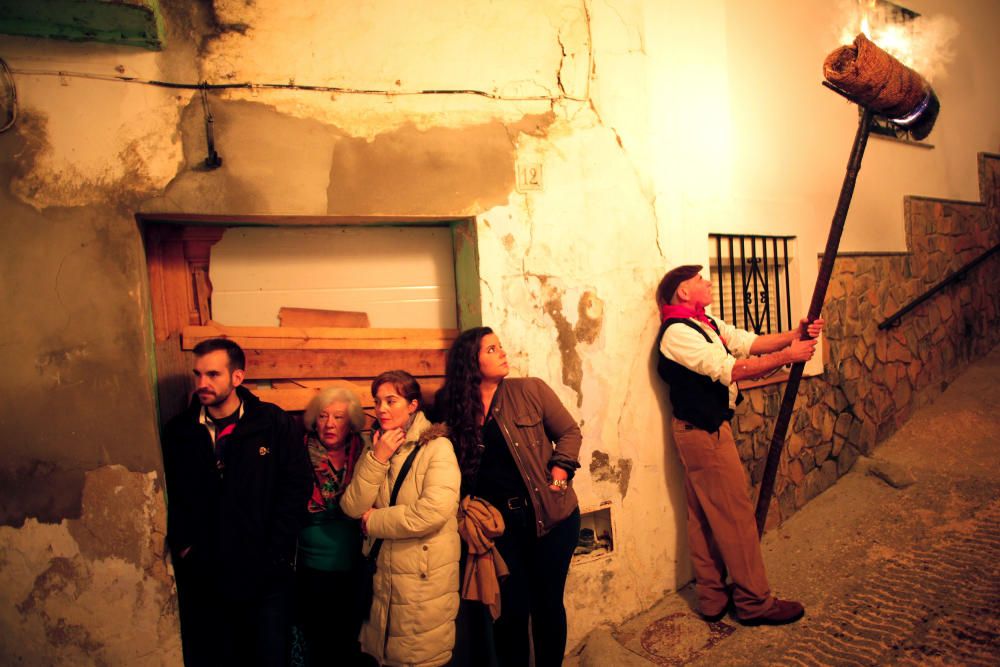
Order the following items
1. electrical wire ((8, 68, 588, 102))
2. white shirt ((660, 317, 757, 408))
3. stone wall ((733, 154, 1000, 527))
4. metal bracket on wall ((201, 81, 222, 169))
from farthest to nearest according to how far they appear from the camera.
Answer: stone wall ((733, 154, 1000, 527)), white shirt ((660, 317, 757, 408)), metal bracket on wall ((201, 81, 222, 169)), electrical wire ((8, 68, 588, 102))

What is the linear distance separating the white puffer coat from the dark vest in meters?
1.70

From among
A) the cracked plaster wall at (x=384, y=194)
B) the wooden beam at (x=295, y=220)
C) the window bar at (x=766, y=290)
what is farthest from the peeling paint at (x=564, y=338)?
the window bar at (x=766, y=290)

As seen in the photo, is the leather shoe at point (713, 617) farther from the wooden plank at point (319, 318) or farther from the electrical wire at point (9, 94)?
the electrical wire at point (9, 94)

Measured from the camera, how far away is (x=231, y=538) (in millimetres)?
2895

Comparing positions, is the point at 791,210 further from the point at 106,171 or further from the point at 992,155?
the point at 106,171

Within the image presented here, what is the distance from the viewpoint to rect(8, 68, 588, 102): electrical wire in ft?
9.61

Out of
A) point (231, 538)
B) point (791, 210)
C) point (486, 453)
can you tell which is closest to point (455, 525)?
point (486, 453)

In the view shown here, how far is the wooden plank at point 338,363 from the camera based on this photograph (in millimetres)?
3600

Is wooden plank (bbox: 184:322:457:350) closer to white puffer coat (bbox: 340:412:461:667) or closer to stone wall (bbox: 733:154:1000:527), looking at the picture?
white puffer coat (bbox: 340:412:461:667)

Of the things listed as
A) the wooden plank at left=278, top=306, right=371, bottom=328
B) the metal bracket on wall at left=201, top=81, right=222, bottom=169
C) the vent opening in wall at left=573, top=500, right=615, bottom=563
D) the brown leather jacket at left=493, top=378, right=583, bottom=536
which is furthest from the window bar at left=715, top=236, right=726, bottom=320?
the metal bracket on wall at left=201, top=81, right=222, bottom=169

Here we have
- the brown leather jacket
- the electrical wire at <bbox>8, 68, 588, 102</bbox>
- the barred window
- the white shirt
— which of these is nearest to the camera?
the electrical wire at <bbox>8, 68, 588, 102</bbox>

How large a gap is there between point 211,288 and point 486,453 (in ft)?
6.33

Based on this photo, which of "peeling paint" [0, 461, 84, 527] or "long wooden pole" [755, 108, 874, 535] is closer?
"peeling paint" [0, 461, 84, 527]

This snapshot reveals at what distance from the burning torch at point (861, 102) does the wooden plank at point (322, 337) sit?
2.36 metres
